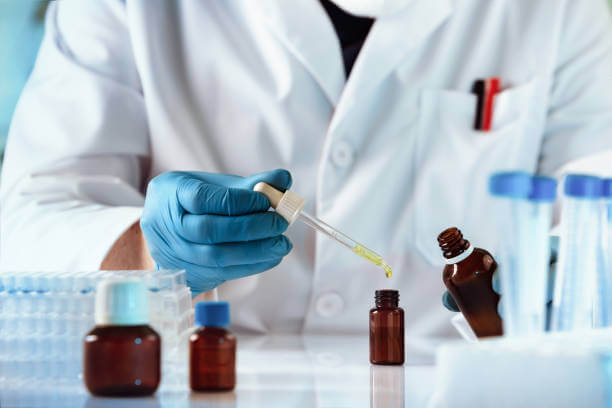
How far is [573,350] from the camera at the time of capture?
62cm

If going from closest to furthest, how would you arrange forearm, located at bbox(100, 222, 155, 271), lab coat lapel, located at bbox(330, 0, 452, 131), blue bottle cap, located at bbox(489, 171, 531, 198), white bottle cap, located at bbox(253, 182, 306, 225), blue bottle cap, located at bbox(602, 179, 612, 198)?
blue bottle cap, located at bbox(489, 171, 531, 198) < blue bottle cap, located at bbox(602, 179, 612, 198) < white bottle cap, located at bbox(253, 182, 306, 225) < forearm, located at bbox(100, 222, 155, 271) < lab coat lapel, located at bbox(330, 0, 452, 131)

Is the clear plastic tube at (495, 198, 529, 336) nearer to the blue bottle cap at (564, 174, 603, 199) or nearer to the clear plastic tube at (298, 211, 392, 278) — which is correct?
the blue bottle cap at (564, 174, 603, 199)

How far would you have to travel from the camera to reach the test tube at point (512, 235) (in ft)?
2.04

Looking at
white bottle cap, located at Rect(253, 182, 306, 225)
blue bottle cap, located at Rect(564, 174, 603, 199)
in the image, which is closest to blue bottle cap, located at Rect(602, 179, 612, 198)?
blue bottle cap, located at Rect(564, 174, 603, 199)

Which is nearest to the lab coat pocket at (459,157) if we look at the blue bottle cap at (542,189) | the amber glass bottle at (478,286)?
the amber glass bottle at (478,286)

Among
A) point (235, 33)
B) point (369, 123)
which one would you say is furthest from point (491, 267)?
point (235, 33)

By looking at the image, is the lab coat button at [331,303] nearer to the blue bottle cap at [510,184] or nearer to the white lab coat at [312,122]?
the white lab coat at [312,122]

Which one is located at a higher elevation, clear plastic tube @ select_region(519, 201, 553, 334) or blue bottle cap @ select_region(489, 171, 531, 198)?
blue bottle cap @ select_region(489, 171, 531, 198)

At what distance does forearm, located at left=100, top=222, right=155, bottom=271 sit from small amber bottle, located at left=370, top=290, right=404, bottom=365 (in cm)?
51

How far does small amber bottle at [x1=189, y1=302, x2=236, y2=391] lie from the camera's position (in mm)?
755

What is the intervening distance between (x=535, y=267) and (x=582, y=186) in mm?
112

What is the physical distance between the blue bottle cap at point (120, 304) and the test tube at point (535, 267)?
0.38 metres

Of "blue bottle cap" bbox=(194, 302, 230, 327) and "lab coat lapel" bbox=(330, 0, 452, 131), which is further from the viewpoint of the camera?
"lab coat lapel" bbox=(330, 0, 452, 131)

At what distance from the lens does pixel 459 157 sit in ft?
5.30
